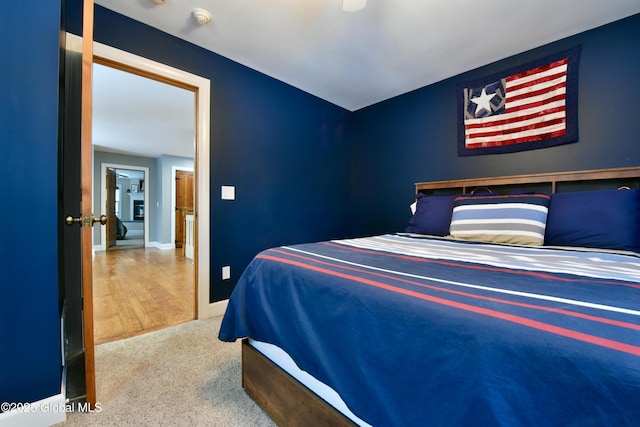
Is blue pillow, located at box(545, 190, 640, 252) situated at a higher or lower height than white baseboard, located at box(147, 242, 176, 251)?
higher

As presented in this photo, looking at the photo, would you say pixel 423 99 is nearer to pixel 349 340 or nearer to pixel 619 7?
pixel 619 7

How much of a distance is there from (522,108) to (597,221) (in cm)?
121

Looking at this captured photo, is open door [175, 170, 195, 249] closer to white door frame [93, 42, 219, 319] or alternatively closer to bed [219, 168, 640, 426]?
white door frame [93, 42, 219, 319]

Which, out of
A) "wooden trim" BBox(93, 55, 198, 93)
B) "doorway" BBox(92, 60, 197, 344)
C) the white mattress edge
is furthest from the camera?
"doorway" BBox(92, 60, 197, 344)

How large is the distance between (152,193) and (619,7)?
810 centimetres

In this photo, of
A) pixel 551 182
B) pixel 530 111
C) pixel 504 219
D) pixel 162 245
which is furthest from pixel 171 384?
pixel 162 245

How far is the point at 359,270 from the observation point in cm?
99

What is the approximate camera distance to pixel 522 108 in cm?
234

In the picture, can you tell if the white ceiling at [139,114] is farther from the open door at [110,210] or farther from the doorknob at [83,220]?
the doorknob at [83,220]

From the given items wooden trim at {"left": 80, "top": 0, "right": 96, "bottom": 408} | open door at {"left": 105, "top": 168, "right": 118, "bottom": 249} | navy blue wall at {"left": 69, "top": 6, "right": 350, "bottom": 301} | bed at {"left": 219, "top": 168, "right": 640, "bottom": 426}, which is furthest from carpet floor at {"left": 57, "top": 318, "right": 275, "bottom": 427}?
open door at {"left": 105, "top": 168, "right": 118, "bottom": 249}

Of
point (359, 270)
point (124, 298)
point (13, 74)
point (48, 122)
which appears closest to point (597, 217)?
point (359, 270)

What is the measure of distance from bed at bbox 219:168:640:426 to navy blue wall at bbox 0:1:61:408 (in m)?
0.77

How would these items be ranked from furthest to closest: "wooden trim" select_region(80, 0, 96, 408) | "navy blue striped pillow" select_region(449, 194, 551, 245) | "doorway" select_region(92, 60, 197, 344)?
"doorway" select_region(92, 60, 197, 344) < "navy blue striped pillow" select_region(449, 194, 551, 245) < "wooden trim" select_region(80, 0, 96, 408)

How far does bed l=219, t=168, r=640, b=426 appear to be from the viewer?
1.53ft
